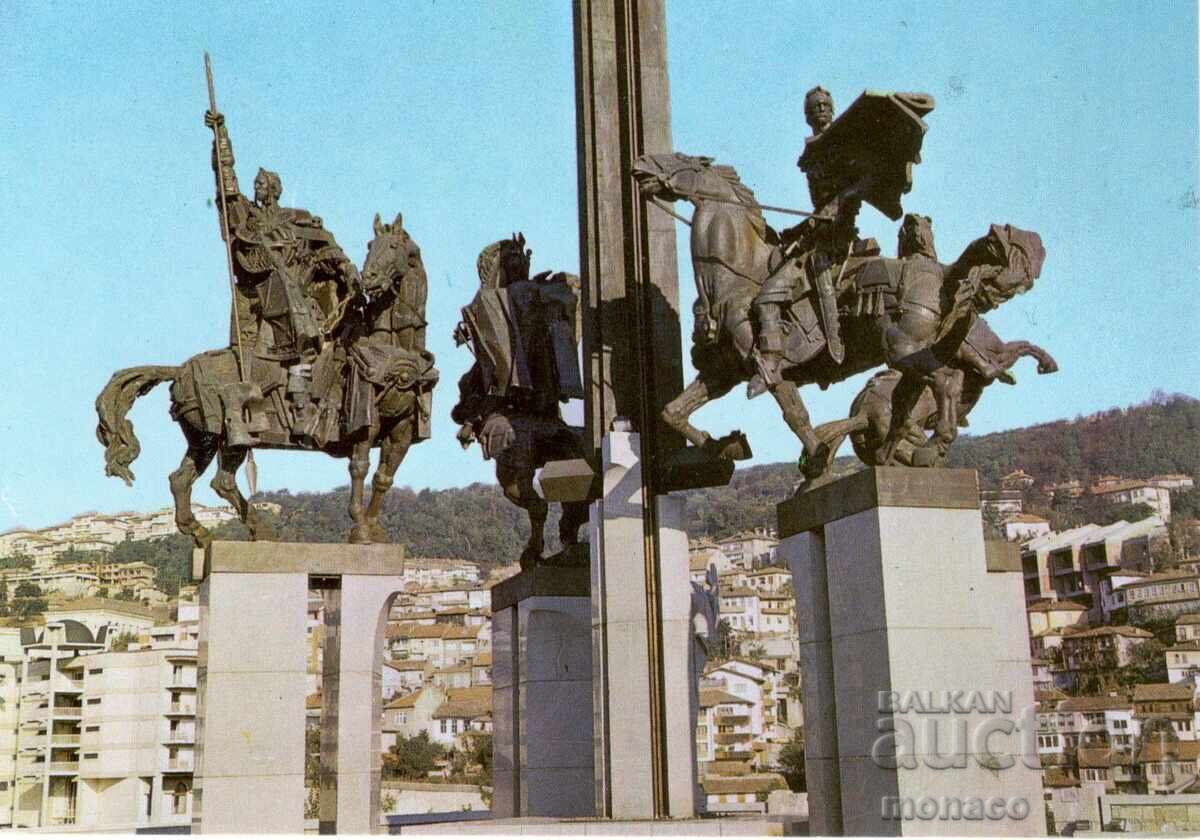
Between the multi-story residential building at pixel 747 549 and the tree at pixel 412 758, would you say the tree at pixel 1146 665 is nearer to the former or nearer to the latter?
the tree at pixel 412 758

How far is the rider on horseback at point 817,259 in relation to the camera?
10.8 metres

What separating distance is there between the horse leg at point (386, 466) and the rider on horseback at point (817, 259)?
4.44 metres

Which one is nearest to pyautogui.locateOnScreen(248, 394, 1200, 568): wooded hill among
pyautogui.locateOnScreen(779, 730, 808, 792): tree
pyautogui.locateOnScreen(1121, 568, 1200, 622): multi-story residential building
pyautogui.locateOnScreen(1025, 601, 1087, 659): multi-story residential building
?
→ pyautogui.locateOnScreen(1121, 568, 1200, 622): multi-story residential building

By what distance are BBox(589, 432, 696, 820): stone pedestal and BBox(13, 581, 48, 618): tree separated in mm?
68812

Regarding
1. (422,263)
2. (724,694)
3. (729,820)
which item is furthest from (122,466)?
(724,694)

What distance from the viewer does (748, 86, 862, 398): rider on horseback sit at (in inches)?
424

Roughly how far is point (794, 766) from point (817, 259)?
3665 centimetres

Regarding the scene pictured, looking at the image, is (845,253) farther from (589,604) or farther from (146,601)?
(146,601)

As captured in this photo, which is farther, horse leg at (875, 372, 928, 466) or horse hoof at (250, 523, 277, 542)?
horse hoof at (250, 523, 277, 542)

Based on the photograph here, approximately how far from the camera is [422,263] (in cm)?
1444

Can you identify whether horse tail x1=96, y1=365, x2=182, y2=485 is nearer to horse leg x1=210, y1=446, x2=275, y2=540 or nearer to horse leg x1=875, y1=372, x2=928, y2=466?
horse leg x1=210, y1=446, x2=275, y2=540

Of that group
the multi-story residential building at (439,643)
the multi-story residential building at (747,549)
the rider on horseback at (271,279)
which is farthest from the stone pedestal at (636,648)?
the multi-story residential building at (747,549)

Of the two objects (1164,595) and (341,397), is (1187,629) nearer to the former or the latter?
(1164,595)

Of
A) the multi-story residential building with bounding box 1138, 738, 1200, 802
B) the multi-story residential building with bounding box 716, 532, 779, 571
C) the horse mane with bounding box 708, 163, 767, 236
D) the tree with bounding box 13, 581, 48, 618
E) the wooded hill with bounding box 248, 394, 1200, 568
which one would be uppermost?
the wooded hill with bounding box 248, 394, 1200, 568
